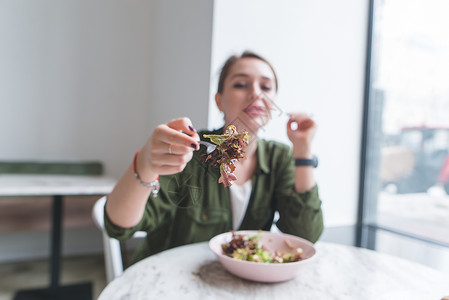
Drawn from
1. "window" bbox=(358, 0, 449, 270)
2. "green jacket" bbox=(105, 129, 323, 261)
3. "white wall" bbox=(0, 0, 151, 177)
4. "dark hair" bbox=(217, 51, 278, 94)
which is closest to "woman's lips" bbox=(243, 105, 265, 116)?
"dark hair" bbox=(217, 51, 278, 94)

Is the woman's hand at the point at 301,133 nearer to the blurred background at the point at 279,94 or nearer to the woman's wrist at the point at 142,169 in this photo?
the blurred background at the point at 279,94

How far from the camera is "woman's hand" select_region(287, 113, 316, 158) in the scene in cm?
87

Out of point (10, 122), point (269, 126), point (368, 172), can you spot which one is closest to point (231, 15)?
point (269, 126)

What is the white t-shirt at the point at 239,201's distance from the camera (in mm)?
821

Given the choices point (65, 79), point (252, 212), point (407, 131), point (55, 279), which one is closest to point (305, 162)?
point (252, 212)

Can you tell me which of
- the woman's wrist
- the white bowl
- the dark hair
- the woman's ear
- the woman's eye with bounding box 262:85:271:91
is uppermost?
the dark hair

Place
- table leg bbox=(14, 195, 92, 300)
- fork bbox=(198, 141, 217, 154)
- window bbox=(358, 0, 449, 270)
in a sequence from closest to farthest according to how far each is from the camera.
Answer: fork bbox=(198, 141, 217, 154) → window bbox=(358, 0, 449, 270) → table leg bbox=(14, 195, 92, 300)

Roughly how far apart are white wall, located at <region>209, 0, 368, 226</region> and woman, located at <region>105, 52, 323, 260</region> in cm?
6

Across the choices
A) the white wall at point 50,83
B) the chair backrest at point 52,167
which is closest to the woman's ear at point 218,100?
the white wall at point 50,83

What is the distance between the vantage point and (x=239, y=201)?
0.85 meters

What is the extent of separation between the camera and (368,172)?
1909 millimetres

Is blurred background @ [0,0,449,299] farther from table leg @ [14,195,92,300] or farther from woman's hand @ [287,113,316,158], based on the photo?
table leg @ [14,195,92,300]

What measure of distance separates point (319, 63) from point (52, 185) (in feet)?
5.42

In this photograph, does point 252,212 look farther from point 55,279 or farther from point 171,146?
point 55,279
